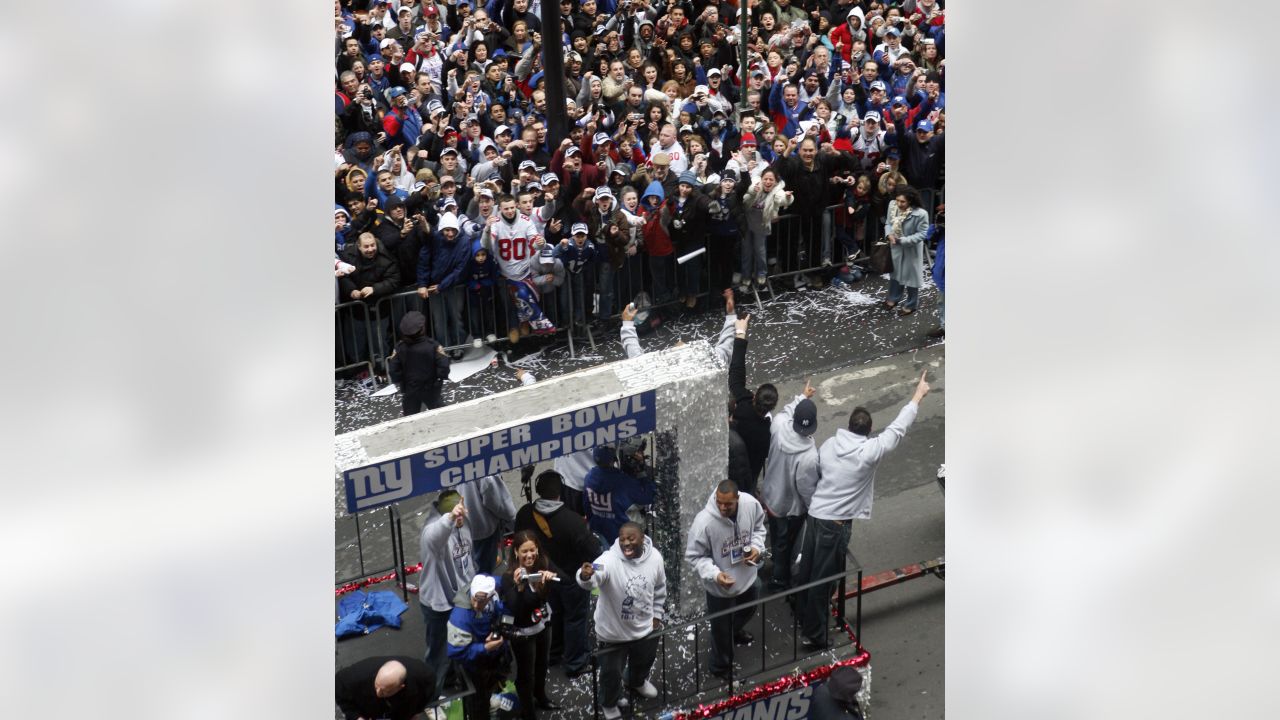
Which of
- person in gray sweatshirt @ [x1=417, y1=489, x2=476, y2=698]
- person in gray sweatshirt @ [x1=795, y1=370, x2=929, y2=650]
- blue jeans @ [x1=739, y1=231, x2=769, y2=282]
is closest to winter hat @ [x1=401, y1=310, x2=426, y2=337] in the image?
person in gray sweatshirt @ [x1=417, y1=489, x2=476, y2=698]

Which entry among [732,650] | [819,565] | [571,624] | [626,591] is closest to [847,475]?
[819,565]

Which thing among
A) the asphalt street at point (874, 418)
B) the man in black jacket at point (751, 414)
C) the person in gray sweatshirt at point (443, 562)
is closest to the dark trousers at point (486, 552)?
the person in gray sweatshirt at point (443, 562)

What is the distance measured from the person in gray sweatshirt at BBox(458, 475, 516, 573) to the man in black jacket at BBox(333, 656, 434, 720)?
1250 millimetres

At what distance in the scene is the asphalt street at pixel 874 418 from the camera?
23.6 feet

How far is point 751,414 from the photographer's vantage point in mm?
7621

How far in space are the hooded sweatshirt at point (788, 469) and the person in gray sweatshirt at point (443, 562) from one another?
173cm

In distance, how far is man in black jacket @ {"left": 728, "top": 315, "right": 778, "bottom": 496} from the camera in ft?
24.8

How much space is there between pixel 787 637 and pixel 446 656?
180 centimetres

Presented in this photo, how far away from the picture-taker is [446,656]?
673 centimetres

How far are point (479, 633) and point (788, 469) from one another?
2.02m

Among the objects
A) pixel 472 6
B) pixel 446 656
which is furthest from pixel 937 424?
pixel 472 6

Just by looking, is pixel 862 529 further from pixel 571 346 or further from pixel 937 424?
pixel 571 346

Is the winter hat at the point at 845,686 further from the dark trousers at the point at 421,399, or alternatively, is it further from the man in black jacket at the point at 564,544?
the dark trousers at the point at 421,399

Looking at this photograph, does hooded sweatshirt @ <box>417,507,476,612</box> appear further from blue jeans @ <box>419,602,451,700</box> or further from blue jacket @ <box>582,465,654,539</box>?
blue jacket @ <box>582,465,654,539</box>
